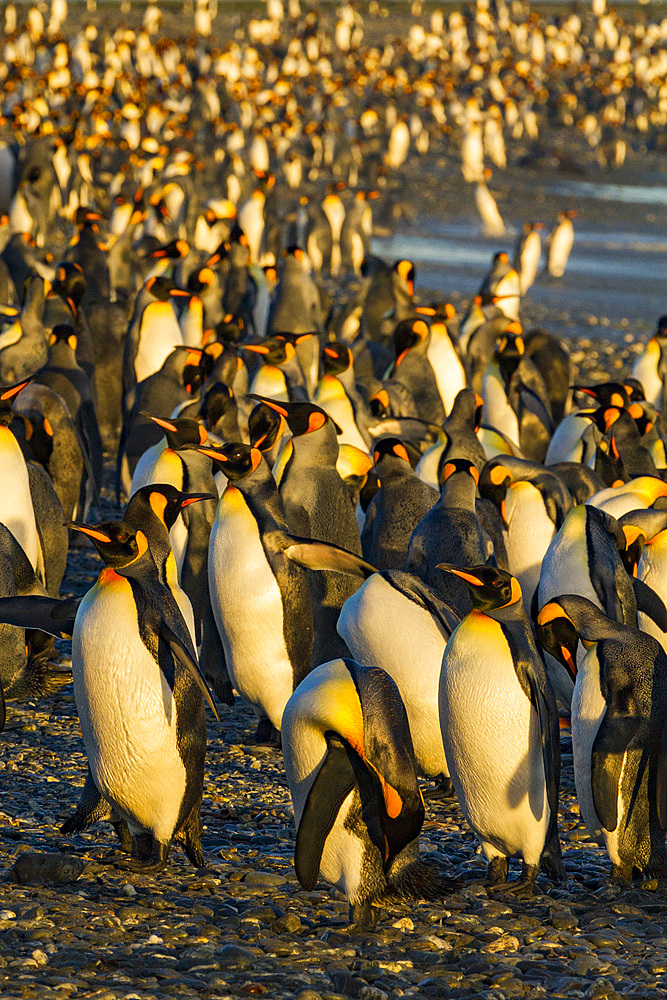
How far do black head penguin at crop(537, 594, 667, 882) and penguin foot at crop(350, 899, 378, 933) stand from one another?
2.38 ft

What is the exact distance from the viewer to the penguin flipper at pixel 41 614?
13.9 feet

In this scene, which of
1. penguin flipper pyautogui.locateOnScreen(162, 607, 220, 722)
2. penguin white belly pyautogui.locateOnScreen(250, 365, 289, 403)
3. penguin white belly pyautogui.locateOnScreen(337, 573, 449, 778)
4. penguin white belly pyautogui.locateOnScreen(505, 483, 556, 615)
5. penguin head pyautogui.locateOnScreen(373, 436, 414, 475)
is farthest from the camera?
penguin white belly pyautogui.locateOnScreen(250, 365, 289, 403)

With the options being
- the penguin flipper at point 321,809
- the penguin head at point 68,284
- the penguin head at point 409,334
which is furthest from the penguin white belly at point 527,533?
the penguin head at point 68,284

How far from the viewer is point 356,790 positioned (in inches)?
143

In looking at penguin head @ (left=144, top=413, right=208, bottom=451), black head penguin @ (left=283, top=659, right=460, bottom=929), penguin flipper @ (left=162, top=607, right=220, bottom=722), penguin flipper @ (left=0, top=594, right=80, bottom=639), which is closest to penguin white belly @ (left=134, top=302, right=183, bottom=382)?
penguin head @ (left=144, top=413, right=208, bottom=451)

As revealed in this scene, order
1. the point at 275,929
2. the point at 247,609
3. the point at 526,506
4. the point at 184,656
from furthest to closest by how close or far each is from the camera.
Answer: the point at 526,506
the point at 247,609
the point at 184,656
the point at 275,929

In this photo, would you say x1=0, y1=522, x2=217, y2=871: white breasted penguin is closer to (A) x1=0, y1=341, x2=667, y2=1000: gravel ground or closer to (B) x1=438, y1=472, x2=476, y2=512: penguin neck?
(A) x1=0, y1=341, x2=667, y2=1000: gravel ground

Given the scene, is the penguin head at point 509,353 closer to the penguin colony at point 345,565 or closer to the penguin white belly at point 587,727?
the penguin colony at point 345,565

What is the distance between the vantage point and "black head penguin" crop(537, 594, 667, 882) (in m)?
3.92

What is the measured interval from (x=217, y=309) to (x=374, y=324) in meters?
1.55

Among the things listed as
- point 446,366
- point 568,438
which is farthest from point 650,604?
point 446,366

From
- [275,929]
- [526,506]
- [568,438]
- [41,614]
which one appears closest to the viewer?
[275,929]

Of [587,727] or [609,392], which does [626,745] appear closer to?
[587,727]

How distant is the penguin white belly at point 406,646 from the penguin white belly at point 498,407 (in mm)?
4207
